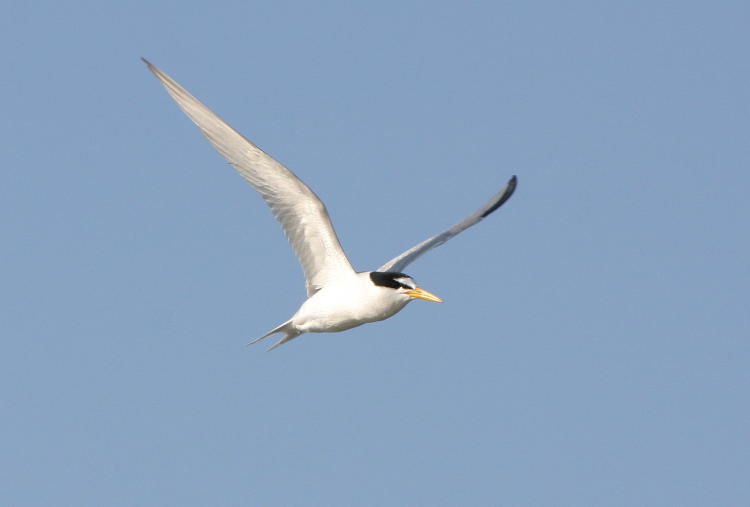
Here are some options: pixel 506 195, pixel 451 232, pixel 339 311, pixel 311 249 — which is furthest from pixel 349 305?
pixel 506 195

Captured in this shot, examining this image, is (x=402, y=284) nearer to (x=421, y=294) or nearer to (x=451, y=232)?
(x=421, y=294)

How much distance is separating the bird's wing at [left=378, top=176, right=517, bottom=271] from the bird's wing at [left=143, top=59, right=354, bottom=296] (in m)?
1.43

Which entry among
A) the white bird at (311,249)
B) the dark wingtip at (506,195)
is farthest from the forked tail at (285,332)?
the dark wingtip at (506,195)

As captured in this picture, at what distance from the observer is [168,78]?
1439cm

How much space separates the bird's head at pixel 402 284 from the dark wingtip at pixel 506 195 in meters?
3.28

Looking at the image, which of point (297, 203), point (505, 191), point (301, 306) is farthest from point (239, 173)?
point (505, 191)

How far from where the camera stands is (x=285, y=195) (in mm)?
14922

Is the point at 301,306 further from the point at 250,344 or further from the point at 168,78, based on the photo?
the point at 168,78

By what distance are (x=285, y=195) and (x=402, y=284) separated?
1.67m

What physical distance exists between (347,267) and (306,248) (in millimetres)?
529

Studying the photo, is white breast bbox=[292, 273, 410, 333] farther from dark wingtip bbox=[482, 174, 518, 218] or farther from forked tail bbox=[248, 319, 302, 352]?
dark wingtip bbox=[482, 174, 518, 218]

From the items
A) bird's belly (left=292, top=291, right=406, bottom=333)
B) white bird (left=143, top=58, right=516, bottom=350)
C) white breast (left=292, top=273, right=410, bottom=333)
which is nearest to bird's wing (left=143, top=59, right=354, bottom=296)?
white bird (left=143, top=58, right=516, bottom=350)

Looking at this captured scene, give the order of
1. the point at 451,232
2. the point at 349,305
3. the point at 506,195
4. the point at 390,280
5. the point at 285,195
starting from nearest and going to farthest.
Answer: the point at 390,280 < the point at 349,305 < the point at 285,195 < the point at 451,232 < the point at 506,195

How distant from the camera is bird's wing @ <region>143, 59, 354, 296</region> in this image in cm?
1448
